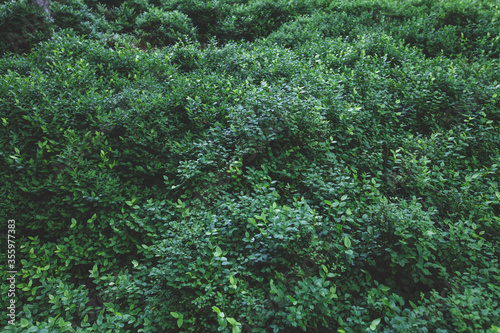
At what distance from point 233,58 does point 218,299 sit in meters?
4.62

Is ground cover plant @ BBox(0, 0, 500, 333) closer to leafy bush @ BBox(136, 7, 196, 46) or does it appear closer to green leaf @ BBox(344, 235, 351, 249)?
green leaf @ BBox(344, 235, 351, 249)

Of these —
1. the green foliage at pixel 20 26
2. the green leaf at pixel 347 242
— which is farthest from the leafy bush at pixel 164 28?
the green leaf at pixel 347 242

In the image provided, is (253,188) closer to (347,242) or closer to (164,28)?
(347,242)

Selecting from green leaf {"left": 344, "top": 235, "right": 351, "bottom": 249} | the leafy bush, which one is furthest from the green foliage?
green leaf {"left": 344, "top": 235, "right": 351, "bottom": 249}

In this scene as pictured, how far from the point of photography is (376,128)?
12.7 feet

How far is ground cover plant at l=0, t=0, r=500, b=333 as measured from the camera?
241 centimetres

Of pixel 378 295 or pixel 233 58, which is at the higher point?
pixel 233 58

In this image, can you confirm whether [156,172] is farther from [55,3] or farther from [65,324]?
[55,3]

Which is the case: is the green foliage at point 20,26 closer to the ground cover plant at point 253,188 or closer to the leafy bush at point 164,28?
the ground cover plant at point 253,188

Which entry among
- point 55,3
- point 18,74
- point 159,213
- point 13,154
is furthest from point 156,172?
point 55,3

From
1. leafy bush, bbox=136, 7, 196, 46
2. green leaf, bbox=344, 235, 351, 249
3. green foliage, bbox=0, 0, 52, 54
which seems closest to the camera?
green leaf, bbox=344, 235, 351, 249

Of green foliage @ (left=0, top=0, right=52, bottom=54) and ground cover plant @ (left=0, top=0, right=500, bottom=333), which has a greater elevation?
green foliage @ (left=0, top=0, right=52, bottom=54)

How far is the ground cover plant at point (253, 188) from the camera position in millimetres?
2412

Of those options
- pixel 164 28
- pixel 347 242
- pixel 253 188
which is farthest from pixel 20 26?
pixel 347 242
